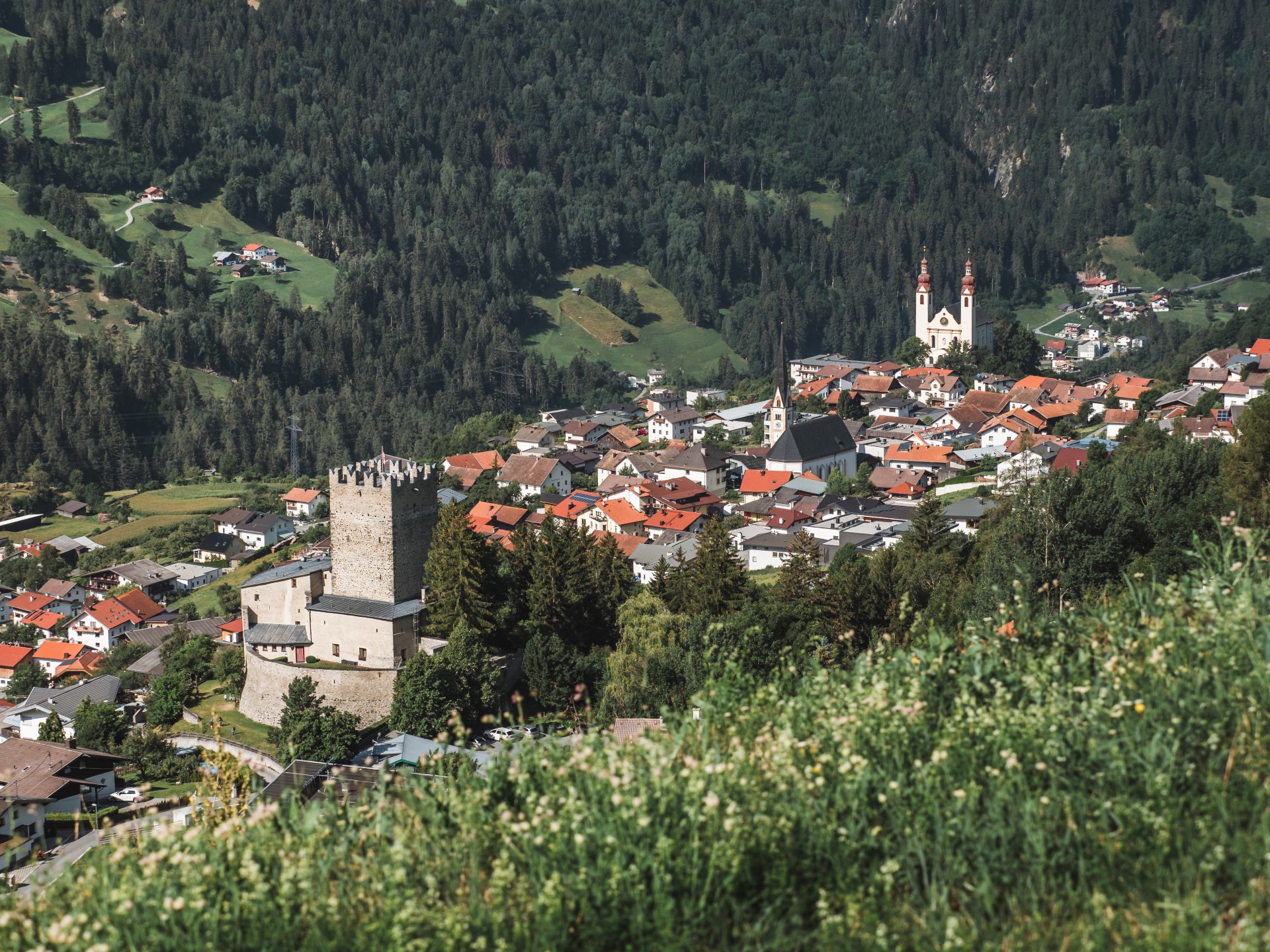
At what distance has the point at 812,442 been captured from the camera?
241ft

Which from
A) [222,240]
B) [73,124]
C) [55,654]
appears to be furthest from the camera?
[73,124]

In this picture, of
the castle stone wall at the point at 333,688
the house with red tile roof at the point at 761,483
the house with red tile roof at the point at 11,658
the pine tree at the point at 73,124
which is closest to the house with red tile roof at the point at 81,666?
the house with red tile roof at the point at 11,658

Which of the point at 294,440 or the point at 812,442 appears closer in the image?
the point at 812,442

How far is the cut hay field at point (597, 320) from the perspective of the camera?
154625 millimetres

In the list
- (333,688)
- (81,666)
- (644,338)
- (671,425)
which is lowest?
(644,338)

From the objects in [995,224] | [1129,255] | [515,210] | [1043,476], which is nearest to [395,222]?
[515,210]

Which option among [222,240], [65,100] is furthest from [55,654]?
[65,100]

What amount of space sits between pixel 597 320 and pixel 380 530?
122m

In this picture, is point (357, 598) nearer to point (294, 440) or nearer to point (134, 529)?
point (134, 529)

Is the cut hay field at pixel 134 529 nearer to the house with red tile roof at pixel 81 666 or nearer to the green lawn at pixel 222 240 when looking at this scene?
the house with red tile roof at pixel 81 666

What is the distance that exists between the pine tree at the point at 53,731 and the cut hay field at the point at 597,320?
11365 cm

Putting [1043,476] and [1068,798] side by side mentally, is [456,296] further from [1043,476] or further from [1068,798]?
[1068,798]

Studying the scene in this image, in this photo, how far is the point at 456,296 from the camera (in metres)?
152

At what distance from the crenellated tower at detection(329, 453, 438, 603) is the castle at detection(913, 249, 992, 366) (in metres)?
66.5
